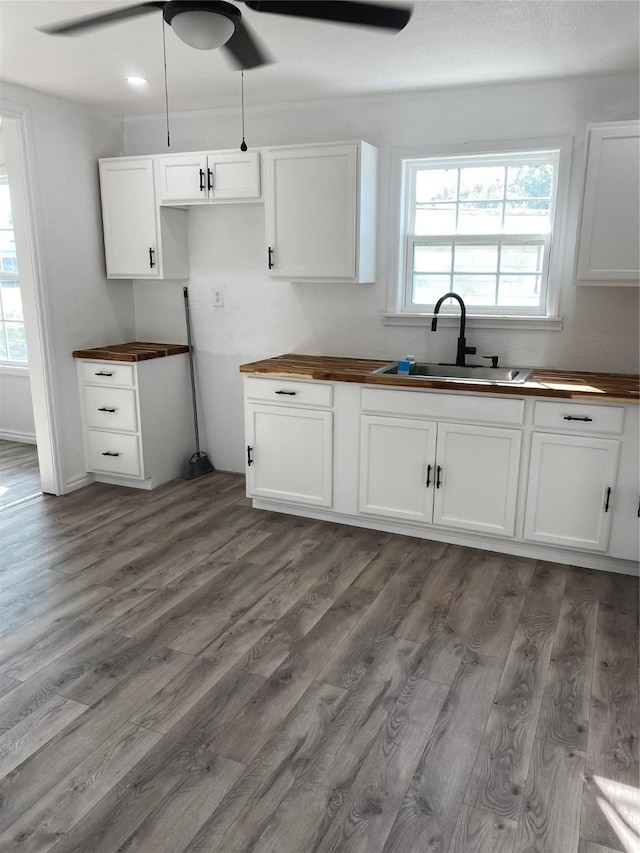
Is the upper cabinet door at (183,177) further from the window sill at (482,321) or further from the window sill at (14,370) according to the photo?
the window sill at (14,370)

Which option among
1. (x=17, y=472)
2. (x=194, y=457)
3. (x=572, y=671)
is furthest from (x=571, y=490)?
(x=17, y=472)

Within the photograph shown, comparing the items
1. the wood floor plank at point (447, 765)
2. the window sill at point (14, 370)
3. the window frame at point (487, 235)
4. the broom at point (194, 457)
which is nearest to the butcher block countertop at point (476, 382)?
the window frame at point (487, 235)

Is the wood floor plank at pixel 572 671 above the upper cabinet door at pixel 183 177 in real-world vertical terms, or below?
below

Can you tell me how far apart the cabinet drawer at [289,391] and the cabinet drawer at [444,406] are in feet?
0.77

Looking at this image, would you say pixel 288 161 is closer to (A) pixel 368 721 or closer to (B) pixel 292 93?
(B) pixel 292 93

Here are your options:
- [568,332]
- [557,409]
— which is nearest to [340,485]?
[557,409]

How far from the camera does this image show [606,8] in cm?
240

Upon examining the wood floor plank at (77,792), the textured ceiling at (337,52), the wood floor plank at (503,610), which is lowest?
the wood floor plank at (503,610)

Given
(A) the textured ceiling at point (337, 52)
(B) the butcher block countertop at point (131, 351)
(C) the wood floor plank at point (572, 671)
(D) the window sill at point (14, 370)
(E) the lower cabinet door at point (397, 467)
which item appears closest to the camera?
(C) the wood floor plank at point (572, 671)

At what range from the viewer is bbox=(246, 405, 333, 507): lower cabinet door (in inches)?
141

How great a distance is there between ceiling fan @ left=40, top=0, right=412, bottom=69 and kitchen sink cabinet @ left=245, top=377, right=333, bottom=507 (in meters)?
1.79

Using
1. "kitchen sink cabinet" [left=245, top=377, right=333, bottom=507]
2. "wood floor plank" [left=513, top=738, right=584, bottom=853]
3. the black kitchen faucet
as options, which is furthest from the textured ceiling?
"wood floor plank" [left=513, top=738, right=584, bottom=853]

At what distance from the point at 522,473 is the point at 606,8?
194 centimetres

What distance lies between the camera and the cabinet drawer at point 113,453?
13.6 feet
